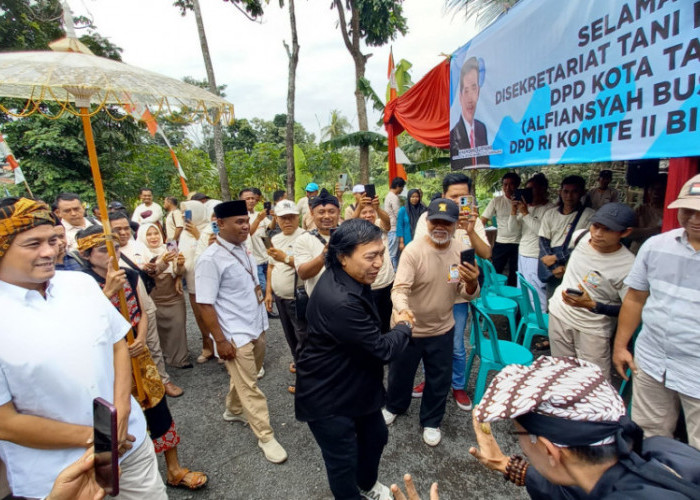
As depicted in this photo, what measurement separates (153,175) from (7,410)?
47.5 ft

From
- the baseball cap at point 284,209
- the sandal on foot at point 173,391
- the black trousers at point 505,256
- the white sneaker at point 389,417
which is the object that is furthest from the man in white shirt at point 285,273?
the black trousers at point 505,256

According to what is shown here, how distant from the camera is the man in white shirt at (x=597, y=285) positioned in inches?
100

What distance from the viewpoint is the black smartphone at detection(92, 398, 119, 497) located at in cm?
116

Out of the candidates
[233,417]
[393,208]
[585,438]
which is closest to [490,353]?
[585,438]

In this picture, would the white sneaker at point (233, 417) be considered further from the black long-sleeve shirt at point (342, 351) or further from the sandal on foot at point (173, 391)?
the black long-sleeve shirt at point (342, 351)

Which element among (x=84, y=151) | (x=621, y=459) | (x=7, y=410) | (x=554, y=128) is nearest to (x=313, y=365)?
(x=7, y=410)

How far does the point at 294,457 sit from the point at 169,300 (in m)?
2.29

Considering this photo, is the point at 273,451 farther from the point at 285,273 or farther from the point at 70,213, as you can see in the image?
the point at 70,213

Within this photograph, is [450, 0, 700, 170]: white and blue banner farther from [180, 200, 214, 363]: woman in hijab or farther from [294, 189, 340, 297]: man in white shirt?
[180, 200, 214, 363]: woman in hijab

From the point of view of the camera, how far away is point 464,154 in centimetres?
464

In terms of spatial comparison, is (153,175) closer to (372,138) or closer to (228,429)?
(372,138)

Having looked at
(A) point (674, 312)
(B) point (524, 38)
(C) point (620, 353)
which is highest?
(B) point (524, 38)

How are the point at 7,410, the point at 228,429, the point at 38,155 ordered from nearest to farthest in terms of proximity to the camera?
the point at 7,410, the point at 228,429, the point at 38,155

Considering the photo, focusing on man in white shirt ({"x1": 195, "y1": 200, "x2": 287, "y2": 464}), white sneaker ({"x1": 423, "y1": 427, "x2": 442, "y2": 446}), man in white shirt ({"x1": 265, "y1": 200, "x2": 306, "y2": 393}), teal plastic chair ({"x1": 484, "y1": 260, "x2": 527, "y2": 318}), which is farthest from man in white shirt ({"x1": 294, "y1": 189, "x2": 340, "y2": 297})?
teal plastic chair ({"x1": 484, "y1": 260, "x2": 527, "y2": 318})
